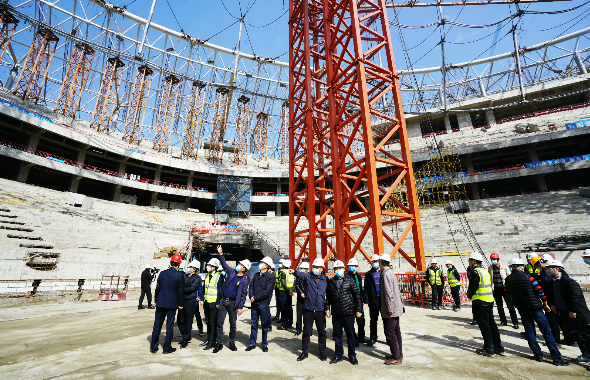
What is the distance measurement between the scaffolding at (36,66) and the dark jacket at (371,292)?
137ft

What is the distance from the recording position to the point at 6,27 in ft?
100

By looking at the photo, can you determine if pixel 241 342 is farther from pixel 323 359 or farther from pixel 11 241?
pixel 11 241

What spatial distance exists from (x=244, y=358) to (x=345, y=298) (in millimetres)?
1974

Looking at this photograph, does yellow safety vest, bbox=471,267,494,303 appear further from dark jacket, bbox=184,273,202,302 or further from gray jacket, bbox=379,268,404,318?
dark jacket, bbox=184,273,202,302

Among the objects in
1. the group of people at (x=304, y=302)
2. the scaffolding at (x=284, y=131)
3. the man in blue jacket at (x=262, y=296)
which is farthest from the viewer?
the scaffolding at (x=284, y=131)

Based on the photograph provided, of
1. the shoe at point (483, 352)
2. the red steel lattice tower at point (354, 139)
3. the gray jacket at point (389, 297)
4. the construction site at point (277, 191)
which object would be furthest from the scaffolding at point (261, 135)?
the shoe at point (483, 352)

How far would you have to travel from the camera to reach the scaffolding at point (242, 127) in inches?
1703

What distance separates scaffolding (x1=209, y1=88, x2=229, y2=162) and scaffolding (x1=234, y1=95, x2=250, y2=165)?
2295mm

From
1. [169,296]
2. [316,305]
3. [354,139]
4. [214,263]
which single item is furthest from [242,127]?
[316,305]

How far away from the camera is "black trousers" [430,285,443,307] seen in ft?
30.7

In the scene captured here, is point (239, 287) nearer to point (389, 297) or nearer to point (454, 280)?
point (389, 297)

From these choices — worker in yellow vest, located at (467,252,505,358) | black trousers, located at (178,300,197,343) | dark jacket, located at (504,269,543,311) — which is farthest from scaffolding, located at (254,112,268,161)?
dark jacket, located at (504,269,543,311)

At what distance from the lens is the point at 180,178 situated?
131 ft

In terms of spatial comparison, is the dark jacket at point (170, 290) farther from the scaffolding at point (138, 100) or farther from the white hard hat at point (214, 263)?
the scaffolding at point (138, 100)
